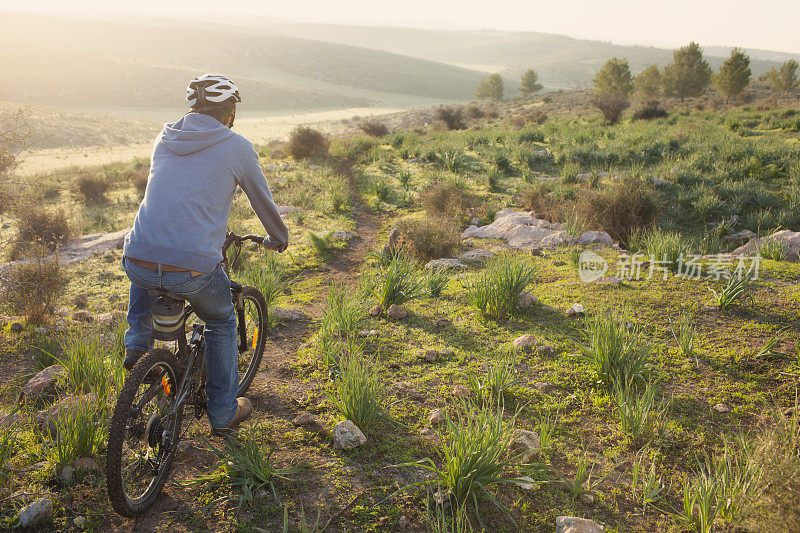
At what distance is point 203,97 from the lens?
8.66 ft

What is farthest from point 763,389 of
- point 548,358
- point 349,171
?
point 349,171

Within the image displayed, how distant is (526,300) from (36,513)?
4.24 metres

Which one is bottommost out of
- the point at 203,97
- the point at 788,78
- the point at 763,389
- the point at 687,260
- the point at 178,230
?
the point at 763,389

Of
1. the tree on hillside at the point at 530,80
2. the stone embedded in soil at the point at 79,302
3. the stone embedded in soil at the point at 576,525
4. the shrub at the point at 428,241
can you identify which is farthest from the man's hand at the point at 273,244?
the tree on hillside at the point at 530,80

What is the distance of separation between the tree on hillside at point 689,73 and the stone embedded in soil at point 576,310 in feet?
170

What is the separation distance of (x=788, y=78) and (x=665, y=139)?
44429 mm

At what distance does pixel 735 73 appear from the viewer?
3769 cm

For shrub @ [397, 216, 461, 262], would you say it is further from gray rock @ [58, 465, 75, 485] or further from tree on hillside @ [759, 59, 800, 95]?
tree on hillside @ [759, 59, 800, 95]

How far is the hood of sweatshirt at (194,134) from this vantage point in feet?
8.09

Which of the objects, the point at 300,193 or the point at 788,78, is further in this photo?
the point at 788,78

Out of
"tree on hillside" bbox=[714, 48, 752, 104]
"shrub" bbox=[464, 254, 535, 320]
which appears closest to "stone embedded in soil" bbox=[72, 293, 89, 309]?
"shrub" bbox=[464, 254, 535, 320]

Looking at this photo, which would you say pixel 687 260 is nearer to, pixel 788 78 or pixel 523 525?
pixel 523 525

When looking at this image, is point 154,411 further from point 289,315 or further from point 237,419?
point 289,315

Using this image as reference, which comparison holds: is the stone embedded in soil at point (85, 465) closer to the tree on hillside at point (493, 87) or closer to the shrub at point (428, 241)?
the shrub at point (428, 241)
